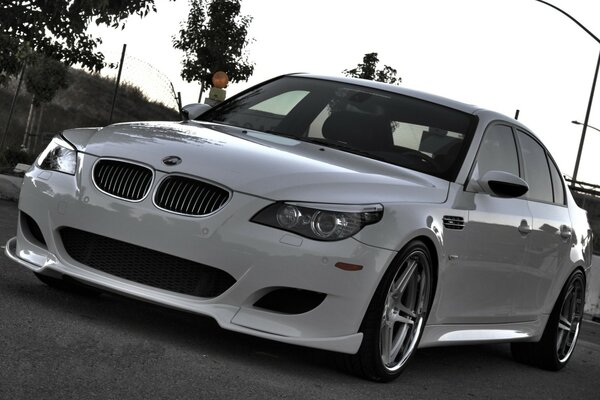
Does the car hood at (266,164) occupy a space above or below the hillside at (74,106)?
above

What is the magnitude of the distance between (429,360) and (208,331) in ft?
5.10

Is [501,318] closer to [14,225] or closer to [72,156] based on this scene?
[72,156]

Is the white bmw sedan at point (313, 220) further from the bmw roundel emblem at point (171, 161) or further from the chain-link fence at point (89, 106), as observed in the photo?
the chain-link fence at point (89, 106)

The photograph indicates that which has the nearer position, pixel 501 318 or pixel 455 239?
pixel 455 239

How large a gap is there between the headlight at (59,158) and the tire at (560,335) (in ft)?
11.6

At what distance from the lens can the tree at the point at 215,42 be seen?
110 feet

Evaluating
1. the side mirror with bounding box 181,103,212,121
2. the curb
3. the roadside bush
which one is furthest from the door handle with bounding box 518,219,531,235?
the roadside bush

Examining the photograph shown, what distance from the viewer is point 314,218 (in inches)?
215

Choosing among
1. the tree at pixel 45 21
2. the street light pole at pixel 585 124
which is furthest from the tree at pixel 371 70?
the tree at pixel 45 21

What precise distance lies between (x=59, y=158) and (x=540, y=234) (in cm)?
299

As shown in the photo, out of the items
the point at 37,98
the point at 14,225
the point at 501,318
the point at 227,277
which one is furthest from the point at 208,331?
the point at 37,98

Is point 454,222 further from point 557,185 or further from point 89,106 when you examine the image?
point 89,106

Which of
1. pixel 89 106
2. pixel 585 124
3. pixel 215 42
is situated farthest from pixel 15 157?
pixel 89 106

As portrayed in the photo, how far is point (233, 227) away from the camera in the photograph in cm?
546
